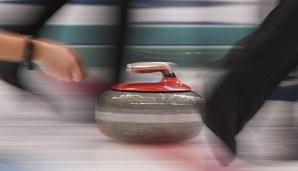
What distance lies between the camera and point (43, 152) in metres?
0.73

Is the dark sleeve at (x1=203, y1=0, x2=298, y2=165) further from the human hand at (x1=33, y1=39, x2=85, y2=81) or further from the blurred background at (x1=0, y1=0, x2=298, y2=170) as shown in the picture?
the human hand at (x1=33, y1=39, x2=85, y2=81)

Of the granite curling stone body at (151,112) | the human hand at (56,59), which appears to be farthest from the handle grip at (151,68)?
the human hand at (56,59)

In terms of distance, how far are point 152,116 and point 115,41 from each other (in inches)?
25.0

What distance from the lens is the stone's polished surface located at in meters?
0.78

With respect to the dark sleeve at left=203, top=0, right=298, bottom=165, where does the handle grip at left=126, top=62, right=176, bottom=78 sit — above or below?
below

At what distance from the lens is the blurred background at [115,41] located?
1026 mm

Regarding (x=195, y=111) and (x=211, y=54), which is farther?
(x=211, y=54)

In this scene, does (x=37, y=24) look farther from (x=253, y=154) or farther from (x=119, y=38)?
(x=253, y=154)

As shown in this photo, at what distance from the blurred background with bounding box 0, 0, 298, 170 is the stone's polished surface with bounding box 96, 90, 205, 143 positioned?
0.05 meters

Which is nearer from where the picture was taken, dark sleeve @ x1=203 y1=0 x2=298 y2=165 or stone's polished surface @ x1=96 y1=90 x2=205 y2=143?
dark sleeve @ x1=203 y1=0 x2=298 y2=165

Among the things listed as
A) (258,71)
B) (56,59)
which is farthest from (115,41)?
(258,71)

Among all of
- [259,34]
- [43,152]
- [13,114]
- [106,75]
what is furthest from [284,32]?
[106,75]

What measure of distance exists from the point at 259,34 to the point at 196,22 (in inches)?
33.9

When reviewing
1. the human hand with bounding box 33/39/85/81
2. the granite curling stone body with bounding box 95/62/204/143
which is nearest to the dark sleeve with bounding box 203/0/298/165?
the granite curling stone body with bounding box 95/62/204/143
